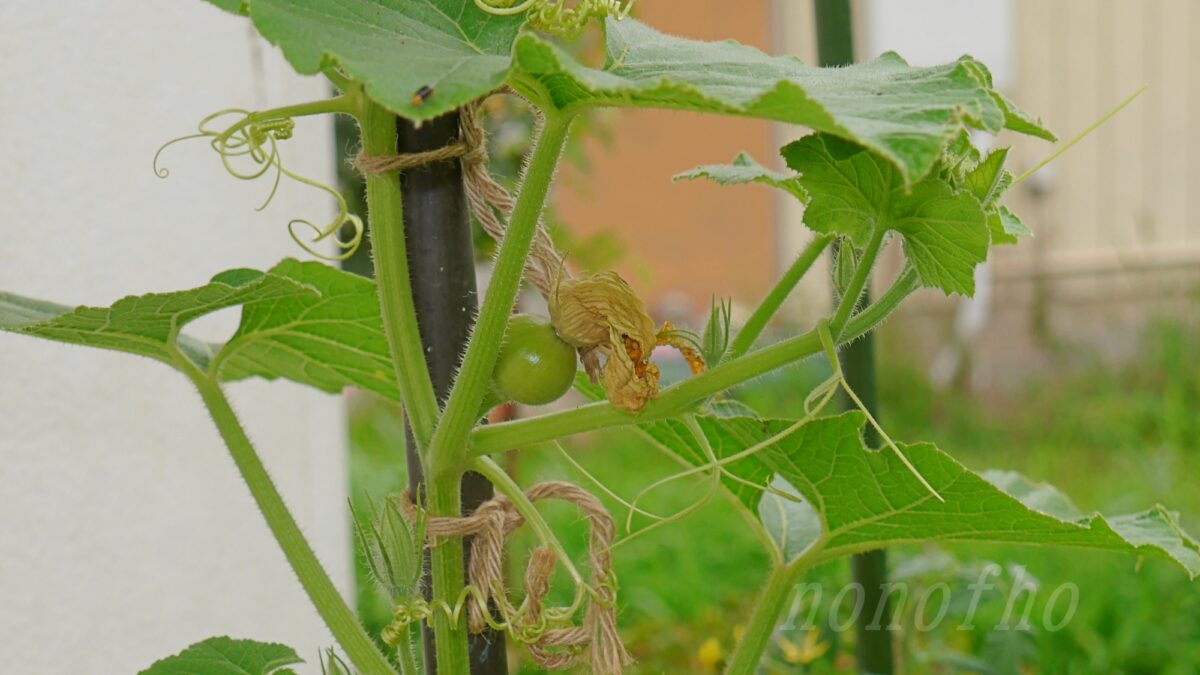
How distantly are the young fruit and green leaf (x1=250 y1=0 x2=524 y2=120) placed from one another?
0.10 meters

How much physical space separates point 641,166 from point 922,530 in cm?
422

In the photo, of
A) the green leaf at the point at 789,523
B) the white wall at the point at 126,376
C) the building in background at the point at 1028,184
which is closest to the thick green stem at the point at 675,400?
the green leaf at the point at 789,523

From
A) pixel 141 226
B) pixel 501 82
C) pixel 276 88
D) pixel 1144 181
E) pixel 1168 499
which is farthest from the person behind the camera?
pixel 1144 181

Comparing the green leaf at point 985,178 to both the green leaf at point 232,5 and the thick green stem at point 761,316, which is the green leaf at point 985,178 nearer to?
the thick green stem at point 761,316

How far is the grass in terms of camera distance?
1331 mm

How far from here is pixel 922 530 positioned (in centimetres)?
62

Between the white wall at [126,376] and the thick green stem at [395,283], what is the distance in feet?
1.67

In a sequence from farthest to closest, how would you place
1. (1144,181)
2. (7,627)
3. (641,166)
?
(641,166)
(1144,181)
(7,627)

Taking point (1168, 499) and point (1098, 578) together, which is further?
point (1168, 499)

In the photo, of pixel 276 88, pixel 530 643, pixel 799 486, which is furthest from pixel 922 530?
pixel 276 88

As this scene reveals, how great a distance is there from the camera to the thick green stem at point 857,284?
0.48m

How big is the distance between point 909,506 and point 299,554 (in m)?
0.28

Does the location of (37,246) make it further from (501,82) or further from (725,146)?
(725,146)

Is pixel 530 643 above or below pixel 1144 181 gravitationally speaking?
above
